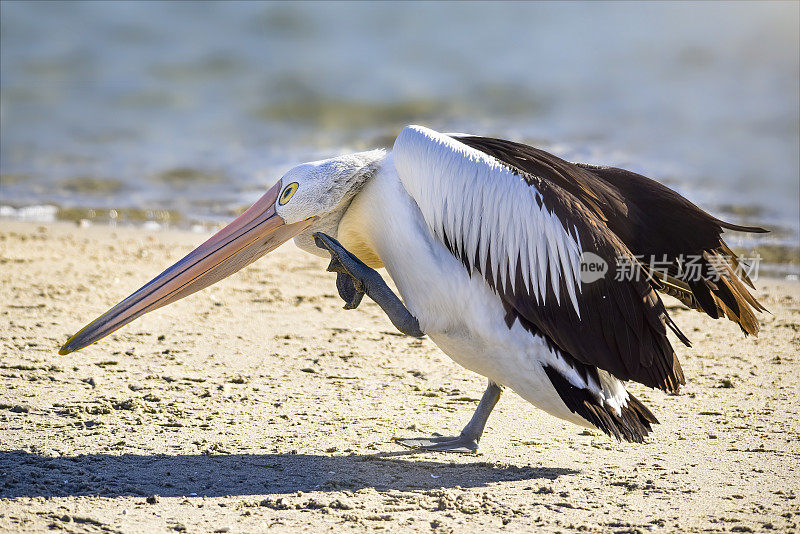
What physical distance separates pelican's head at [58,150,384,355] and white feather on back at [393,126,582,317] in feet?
1.37

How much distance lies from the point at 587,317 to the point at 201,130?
31.4 feet

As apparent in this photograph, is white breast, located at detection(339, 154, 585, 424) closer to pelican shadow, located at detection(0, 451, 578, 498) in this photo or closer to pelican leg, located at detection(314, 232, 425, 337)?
pelican leg, located at detection(314, 232, 425, 337)

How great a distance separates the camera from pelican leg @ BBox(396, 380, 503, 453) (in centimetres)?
404

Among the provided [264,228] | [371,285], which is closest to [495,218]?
[371,285]

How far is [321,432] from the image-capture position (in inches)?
164

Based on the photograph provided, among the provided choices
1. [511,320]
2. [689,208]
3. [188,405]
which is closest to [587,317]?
[511,320]

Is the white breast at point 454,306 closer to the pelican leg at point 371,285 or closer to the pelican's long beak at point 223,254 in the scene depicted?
the pelican leg at point 371,285

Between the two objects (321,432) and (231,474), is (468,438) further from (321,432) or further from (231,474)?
(231,474)

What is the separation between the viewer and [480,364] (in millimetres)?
3838

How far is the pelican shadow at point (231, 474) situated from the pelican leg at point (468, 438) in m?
0.10

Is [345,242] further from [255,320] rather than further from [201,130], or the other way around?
[201,130]

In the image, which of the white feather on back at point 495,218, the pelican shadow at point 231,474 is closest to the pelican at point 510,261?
the white feather on back at point 495,218

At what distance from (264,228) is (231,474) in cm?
113

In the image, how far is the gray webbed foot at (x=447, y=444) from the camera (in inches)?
159
